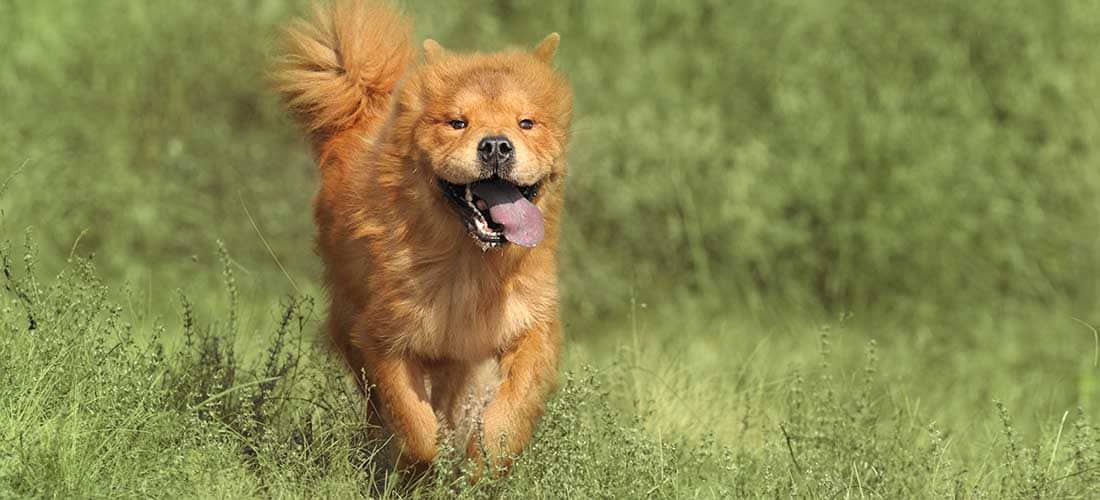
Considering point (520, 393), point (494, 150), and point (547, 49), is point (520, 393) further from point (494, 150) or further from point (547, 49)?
point (547, 49)

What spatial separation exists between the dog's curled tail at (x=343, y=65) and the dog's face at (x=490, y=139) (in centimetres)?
71

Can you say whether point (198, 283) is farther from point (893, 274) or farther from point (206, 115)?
point (893, 274)

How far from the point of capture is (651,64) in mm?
11766

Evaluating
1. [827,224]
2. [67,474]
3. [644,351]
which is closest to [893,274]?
[827,224]

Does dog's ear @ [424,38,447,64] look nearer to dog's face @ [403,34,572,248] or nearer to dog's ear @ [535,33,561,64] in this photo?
dog's face @ [403,34,572,248]

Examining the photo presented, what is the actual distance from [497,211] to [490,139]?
0.89 feet

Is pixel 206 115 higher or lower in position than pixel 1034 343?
higher

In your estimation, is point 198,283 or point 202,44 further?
point 202,44

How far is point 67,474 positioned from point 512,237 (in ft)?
5.24

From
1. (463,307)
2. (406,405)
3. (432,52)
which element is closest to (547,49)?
(432,52)

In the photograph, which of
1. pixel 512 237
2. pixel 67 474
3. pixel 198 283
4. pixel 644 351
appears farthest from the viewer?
pixel 198 283

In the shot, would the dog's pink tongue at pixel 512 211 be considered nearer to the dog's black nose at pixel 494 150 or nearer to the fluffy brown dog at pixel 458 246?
the fluffy brown dog at pixel 458 246

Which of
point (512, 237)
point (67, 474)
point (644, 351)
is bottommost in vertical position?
point (644, 351)

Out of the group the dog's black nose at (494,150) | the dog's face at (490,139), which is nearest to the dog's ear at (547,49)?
the dog's face at (490,139)
